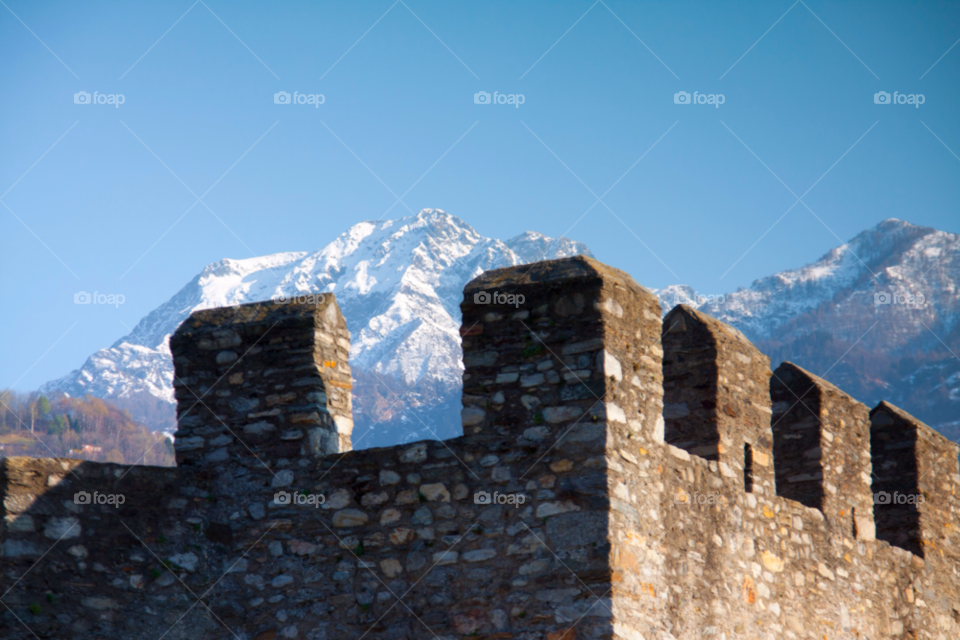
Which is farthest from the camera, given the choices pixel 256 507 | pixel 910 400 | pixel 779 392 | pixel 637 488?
pixel 910 400

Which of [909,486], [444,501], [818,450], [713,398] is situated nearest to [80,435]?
[909,486]

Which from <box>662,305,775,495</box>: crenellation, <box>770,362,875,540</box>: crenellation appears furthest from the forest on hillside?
<box>662,305,775,495</box>: crenellation

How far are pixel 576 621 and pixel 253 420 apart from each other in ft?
8.95

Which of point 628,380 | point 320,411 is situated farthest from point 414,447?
point 628,380

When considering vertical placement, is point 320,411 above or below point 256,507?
above

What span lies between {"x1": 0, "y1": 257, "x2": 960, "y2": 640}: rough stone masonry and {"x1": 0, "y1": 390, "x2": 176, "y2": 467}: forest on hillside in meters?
33.8

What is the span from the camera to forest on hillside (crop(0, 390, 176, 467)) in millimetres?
47781

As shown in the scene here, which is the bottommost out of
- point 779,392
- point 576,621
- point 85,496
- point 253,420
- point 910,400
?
point 576,621

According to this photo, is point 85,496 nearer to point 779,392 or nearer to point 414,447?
point 414,447

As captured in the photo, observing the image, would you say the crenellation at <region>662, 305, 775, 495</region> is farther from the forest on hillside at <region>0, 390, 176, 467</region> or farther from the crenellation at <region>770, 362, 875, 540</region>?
the forest on hillside at <region>0, 390, 176, 467</region>

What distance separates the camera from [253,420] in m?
8.34

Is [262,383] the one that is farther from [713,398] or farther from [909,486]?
[909,486]

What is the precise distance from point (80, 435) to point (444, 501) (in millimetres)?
55165

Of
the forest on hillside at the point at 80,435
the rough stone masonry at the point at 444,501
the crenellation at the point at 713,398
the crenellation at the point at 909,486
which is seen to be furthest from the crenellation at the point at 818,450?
the forest on hillside at the point at 80,435
